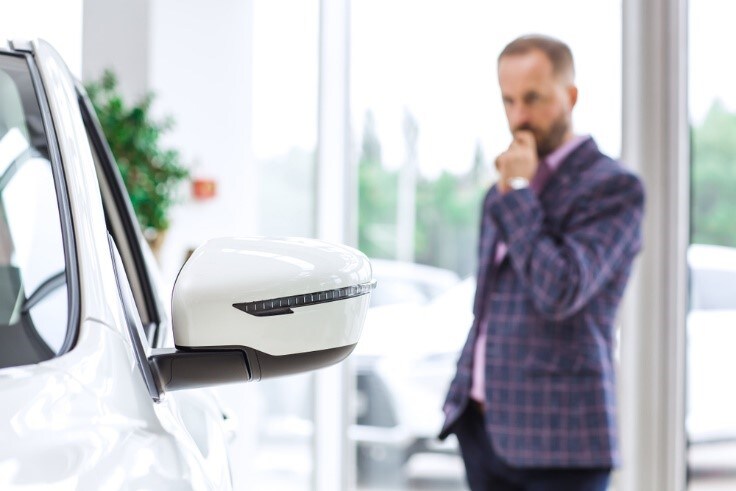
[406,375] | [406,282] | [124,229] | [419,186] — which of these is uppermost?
[419,186]

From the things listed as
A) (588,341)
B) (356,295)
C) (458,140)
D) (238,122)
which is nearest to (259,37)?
(238,122)

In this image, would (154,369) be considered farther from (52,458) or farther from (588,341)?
(588,341)

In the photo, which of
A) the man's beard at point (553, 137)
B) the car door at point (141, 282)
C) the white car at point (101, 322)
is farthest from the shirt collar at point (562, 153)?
the white car at point (101, 322)

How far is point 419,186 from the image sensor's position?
412 centimetres

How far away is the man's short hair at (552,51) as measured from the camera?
93.0 inches

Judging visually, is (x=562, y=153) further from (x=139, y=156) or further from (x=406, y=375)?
(x=406, y=375)

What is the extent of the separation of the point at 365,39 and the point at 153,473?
378 cm

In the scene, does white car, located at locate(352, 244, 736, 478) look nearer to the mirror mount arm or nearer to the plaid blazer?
the plaid blazer

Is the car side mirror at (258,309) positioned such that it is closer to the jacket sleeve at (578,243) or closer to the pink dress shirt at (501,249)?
the jacket sleeve at (578,243)

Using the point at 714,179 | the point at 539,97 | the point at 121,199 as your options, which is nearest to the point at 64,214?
the point at 121,199

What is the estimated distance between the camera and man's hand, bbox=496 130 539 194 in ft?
7.83

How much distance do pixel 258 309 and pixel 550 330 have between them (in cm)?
152

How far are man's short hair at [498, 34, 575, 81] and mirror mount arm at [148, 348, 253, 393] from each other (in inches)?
69.3

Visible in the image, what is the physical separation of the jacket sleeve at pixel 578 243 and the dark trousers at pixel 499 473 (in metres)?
0.34
